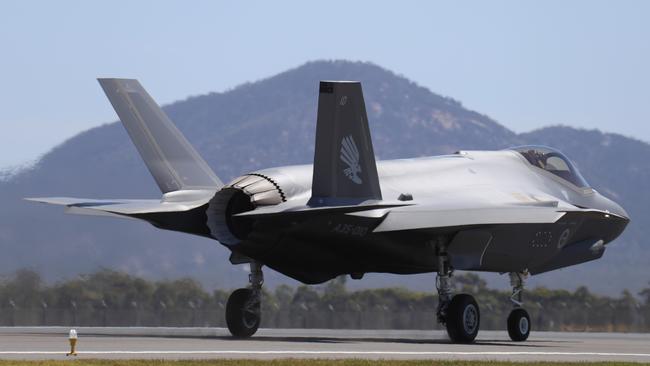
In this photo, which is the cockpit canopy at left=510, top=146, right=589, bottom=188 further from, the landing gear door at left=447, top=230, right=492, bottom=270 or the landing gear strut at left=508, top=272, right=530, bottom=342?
the landing gear door at left=447, top=230, right=492, bottom=270

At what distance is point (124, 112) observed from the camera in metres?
27.8

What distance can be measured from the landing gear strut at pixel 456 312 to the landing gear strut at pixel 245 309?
4069 millimetres

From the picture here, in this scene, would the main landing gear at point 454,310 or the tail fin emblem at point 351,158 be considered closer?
the tail fin emblem at point 351,158

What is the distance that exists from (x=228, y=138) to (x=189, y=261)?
375 feet

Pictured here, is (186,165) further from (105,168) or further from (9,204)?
(105,168)

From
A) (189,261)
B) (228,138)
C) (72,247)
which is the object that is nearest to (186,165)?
(72,247)

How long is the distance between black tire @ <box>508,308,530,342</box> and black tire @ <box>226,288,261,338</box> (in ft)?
18.9

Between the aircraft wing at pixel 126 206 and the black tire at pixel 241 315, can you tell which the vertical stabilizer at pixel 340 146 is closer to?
the aircraft wing at pixel 126 206

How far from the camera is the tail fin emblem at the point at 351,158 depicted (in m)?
23.9

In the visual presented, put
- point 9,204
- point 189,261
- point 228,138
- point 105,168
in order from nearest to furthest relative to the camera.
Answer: point 9,204, point 189,261, point 105,168, point 228,138

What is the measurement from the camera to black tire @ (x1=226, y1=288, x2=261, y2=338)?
26859 millimetres

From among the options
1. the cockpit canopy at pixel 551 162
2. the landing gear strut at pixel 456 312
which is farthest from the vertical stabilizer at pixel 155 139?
the cockpit canopy at pixel 551 162

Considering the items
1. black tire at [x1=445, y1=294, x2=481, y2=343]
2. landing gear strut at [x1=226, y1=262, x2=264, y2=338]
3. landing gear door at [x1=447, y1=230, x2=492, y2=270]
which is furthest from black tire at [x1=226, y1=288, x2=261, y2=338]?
landing gear door at [x1=447, y1=230, x2=492, y2=270]

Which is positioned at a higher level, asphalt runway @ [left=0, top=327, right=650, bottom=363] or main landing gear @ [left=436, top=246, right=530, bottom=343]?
main landing gear @ [left=436, top=246, right=530, bottom=343]
